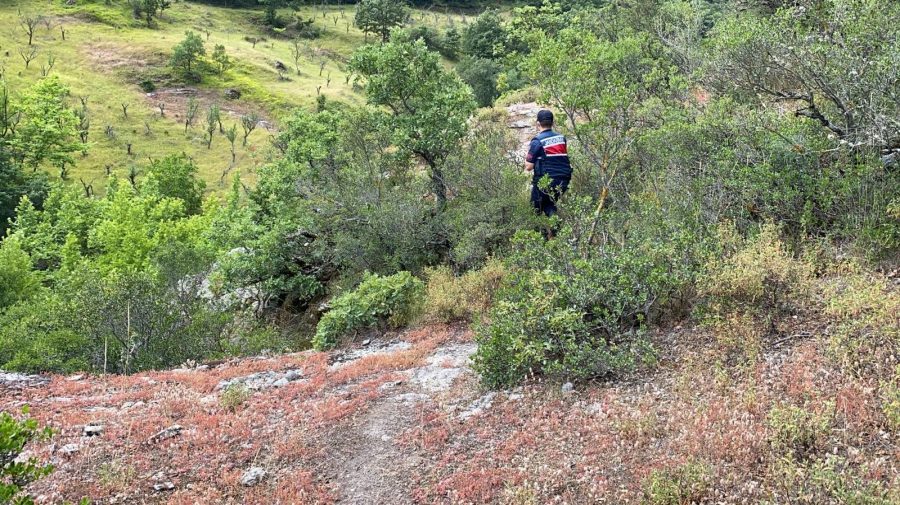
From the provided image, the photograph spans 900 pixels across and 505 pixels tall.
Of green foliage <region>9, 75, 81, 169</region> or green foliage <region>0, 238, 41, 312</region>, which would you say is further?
green foliage <region>9, 75, 81, 169</region>

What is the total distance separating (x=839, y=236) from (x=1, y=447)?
8.19 metres

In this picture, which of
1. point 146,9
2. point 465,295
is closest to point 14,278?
point 465,295

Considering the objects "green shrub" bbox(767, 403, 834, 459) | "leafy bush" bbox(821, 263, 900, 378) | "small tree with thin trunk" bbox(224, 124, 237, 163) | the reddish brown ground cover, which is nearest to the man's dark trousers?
the reddish brown ground cover

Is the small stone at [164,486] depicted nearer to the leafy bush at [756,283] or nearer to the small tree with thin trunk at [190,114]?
the leafy bush at [756,283]

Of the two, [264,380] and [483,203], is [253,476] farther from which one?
[483,203]

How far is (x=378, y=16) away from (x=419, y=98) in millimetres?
73464

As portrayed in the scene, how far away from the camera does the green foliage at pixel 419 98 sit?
12.5 meters

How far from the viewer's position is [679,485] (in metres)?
3.77

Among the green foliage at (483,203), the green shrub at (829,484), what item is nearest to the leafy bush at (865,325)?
the green shrub at (829,484)

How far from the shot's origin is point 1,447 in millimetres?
2869

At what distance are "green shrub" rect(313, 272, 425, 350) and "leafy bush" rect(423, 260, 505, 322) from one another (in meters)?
0.48

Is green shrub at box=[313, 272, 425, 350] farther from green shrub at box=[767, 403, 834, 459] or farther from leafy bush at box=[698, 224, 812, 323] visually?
green shrub at box=[767, 403, 834, 459]

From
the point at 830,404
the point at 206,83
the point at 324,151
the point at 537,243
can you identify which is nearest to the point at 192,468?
the point at 537,243

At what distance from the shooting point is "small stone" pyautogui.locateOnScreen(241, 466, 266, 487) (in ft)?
16.6
